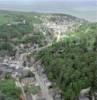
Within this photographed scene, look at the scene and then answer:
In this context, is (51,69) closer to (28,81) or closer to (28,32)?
(28,81)

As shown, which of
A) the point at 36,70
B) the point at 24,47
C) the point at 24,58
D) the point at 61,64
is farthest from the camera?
the point at 24,47

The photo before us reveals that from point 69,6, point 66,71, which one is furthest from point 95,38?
point 69,6

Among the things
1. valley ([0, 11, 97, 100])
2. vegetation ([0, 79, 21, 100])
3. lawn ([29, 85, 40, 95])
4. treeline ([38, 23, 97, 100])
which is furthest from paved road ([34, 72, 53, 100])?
vegetation ([0, 79, 21, 100])

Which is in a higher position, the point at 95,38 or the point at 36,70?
the point at 95,38

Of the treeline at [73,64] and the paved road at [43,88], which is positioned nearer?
the treeline at [73,64]

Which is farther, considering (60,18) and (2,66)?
(60,18)

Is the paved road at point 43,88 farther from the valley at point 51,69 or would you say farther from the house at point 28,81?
the house at point 28,81

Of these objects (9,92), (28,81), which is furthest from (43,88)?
(9,92)

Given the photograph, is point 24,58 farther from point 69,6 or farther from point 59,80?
point 69,6

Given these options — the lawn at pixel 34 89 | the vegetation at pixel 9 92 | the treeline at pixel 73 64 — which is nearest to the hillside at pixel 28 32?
the treeline at pixel 73 64
